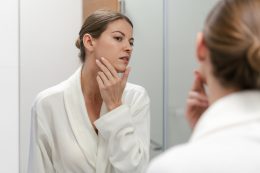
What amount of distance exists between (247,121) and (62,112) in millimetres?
816

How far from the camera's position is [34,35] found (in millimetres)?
2328

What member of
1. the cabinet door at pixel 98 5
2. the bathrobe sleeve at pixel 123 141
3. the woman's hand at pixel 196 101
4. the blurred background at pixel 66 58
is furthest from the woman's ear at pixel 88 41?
the cabinet door at pixel 98 5

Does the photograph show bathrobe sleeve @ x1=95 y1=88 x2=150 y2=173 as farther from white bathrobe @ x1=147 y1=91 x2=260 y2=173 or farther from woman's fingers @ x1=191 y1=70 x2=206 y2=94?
white bathrobe @ x1=147 y1=91 x2=260 y2=173

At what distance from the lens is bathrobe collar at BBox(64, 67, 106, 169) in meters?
1.23

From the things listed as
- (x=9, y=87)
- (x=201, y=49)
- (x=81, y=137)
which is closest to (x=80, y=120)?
(x=81, y=137)

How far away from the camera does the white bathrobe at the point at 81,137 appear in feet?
3.88

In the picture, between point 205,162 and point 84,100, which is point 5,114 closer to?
point 84,100

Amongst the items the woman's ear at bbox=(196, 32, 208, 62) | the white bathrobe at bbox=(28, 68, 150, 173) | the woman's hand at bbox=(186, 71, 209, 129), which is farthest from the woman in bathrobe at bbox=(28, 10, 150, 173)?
the woman's ear at bbox=(196, 32, 208, 62)

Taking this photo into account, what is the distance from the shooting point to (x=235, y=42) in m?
0.54

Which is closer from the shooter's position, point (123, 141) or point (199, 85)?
point (199, 85)

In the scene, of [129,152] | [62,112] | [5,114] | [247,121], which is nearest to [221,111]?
[247,121]

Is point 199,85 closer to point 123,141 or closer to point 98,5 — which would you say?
point 123,141

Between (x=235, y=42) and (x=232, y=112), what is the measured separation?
10cm

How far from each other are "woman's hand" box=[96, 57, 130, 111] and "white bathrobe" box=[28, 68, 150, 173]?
0.12 ft
